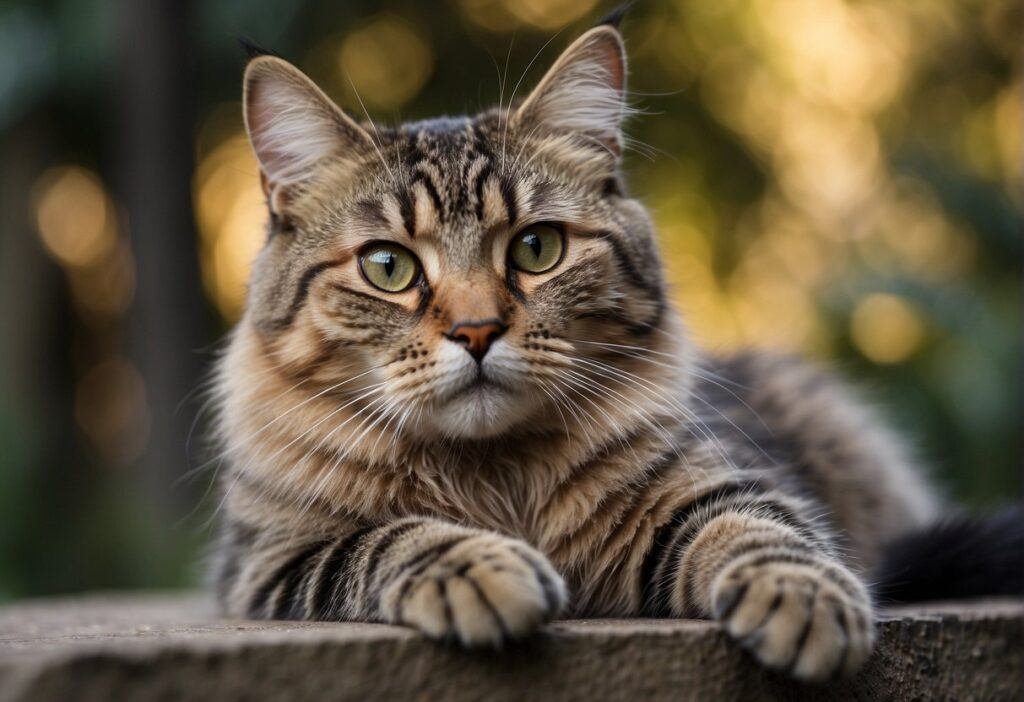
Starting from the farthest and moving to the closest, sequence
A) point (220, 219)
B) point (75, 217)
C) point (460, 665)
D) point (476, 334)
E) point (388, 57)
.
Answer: point (75, 217) → point (220, 219) → point (388, 57) → point (476, 334) → point (460, 665)

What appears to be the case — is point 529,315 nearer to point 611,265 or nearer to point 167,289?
point 611,265

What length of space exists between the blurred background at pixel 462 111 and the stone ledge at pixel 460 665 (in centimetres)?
224

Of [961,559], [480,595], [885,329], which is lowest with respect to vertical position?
[885,329]

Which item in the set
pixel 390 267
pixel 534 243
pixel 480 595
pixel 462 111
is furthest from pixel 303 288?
pixel 462 111

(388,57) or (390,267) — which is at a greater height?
(388,57)

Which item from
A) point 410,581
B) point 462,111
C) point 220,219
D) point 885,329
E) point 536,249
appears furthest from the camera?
point 220,219

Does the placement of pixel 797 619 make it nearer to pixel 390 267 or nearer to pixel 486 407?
pixel 486 407

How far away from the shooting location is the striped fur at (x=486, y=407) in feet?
6.15

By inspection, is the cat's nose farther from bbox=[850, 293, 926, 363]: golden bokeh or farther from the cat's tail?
bbox=[850, 293, 926, 363]: golden bokeh

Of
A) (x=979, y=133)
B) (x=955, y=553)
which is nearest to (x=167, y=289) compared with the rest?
(x=955, y=553)

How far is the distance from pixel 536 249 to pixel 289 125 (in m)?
0.72

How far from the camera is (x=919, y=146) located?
586 cm

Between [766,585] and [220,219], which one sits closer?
[766,585]

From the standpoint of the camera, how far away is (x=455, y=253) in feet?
6.70
